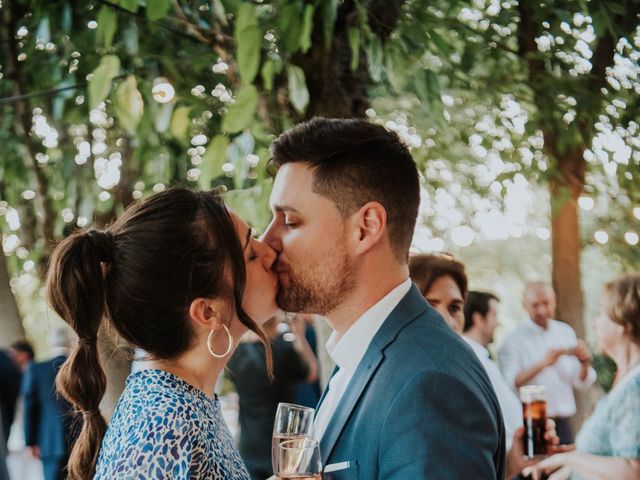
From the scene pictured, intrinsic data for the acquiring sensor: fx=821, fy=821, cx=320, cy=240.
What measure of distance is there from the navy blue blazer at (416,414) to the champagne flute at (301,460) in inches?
2.4

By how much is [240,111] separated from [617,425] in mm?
2001

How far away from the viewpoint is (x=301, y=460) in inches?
67.1

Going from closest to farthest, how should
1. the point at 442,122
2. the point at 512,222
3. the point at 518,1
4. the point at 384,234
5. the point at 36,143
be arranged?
1. the point at 384,234
2. the point at 442,122
3. the point at 518,1
4. the point at 36,143
5. the point at 512,222

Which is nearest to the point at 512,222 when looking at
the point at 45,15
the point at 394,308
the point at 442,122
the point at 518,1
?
the point at 518,1

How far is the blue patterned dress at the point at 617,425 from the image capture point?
10.5ft

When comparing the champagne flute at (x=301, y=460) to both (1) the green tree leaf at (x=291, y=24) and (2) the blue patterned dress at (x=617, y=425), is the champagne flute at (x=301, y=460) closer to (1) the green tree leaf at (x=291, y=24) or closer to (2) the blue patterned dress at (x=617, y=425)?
(1) the green tree leaf at (x=291, y=24)

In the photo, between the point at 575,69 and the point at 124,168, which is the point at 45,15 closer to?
the point at 124,168

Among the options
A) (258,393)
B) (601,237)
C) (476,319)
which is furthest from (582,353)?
(601,237)

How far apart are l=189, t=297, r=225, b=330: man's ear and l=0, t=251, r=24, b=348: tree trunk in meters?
4.01

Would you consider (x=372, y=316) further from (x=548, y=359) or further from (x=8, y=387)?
(x=8, y=387)

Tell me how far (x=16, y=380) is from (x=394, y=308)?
511 centimetres

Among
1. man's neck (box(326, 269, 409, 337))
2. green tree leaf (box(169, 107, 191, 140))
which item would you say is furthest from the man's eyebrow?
green tree leaf (box(169, 107, 191, 140))

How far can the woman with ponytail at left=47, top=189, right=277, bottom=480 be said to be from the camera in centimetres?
197

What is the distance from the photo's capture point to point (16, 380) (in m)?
6.30
